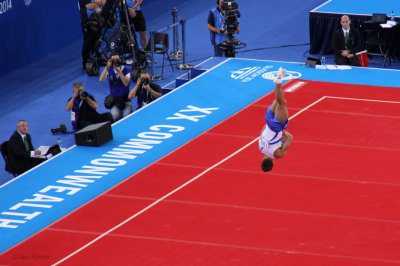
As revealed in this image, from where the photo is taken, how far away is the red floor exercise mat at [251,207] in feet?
30.4

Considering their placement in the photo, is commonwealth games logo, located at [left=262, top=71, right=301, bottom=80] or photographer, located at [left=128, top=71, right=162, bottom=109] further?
commonwealth games logo, located at [left=262, top=71, right=301, bottom=80]

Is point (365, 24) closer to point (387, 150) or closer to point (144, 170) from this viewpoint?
point (387, 150)

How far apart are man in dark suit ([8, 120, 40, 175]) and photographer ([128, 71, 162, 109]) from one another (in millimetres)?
2396

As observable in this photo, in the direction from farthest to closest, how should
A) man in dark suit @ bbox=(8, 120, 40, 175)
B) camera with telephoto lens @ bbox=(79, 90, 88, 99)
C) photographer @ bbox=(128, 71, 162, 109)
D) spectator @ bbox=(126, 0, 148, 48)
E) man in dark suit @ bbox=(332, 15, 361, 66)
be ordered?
spectator @ bbox=(126, 0, 148, 48) → man in dark suit @ bbox=(332, 15, 361, 66) → photographer @ bbox=(128, 71, 162, 109) → camera with telephoto lens @ bbox=(79, 90, 88, 99) → man in dark suit @ bbox=(8, 120, 40, 175)

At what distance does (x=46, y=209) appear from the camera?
34.3ft

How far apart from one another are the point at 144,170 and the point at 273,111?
257cm

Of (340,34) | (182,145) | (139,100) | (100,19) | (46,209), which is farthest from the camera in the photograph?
(100,19)

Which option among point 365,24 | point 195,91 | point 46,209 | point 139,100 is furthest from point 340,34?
point 46,209

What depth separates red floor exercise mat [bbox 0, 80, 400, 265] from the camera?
9.26 meters

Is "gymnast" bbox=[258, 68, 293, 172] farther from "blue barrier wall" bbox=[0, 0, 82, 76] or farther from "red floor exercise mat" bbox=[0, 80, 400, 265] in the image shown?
"blue barrier wall" bbox=[0, 0, 82, 76]

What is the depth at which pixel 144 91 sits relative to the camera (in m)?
13.9

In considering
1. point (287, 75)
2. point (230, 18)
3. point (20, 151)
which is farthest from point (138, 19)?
point (20, 151)

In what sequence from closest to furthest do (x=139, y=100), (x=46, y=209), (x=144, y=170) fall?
(x=46, y=209) → (x=144, y=170) → (x=139, y=100)

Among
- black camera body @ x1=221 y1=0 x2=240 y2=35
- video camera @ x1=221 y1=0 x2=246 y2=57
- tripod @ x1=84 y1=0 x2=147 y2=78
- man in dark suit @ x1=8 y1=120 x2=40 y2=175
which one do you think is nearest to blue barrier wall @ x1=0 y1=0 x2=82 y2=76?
tripod @ x1=84 y1=0 x2=147 y2=78
